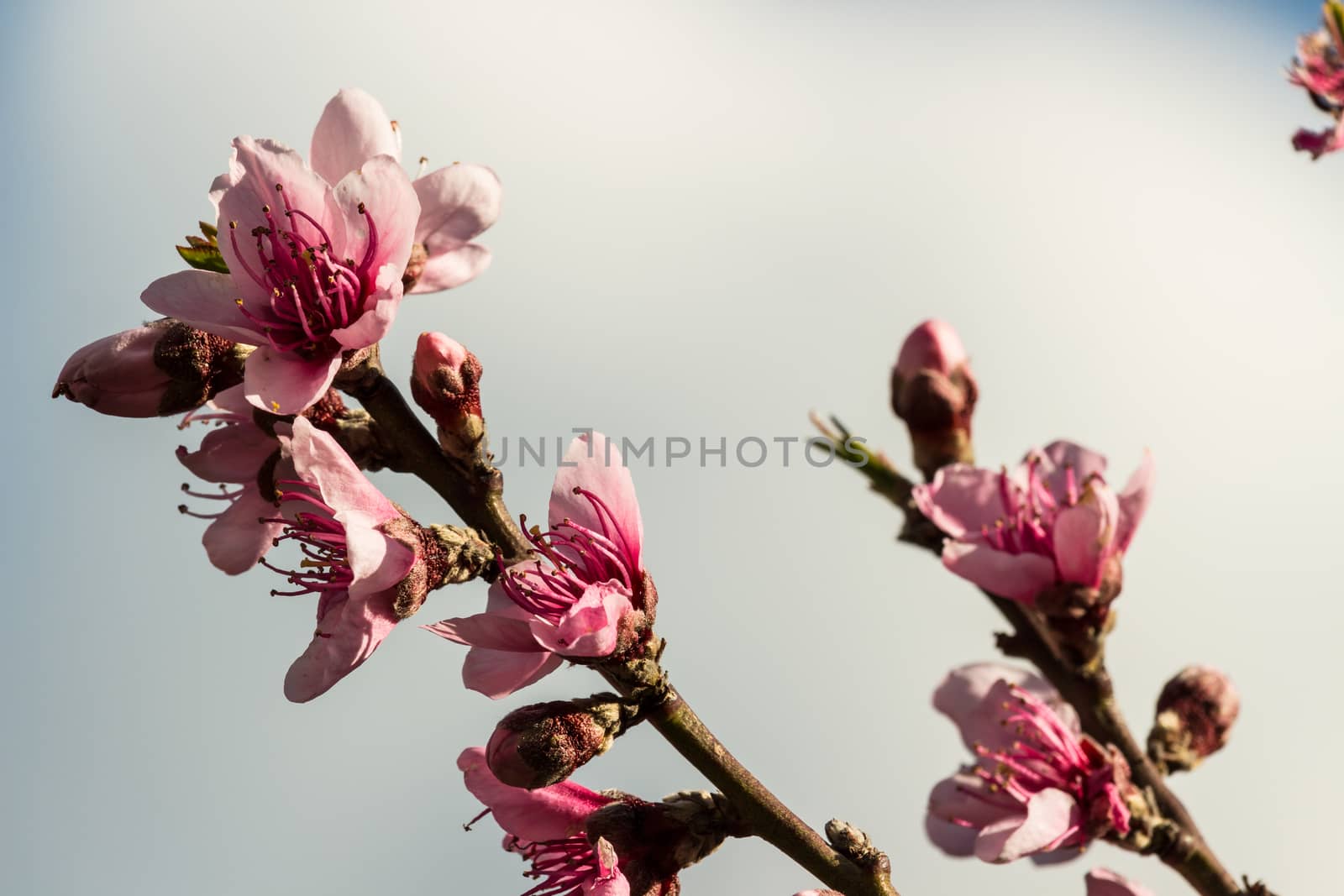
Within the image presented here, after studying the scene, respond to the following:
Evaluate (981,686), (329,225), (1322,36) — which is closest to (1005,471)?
(981,686)

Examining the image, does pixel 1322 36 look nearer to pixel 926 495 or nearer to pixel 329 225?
pixel 926 495

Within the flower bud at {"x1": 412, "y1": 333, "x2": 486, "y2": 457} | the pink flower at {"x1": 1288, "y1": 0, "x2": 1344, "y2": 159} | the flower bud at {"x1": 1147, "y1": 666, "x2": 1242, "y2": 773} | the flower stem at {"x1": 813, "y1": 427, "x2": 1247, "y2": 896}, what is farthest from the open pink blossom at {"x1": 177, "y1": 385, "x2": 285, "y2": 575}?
the pink flower at {"x1": 1288, "y1": 0, "x2": 1344, "y2": 159}

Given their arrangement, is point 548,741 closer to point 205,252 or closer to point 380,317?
point 380,317

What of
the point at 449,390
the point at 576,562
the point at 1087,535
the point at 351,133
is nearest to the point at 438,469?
the point at 449,390

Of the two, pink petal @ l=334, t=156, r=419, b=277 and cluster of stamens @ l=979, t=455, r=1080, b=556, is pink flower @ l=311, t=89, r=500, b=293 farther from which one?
cluster of stamens @ l=979, t=455, r=1080, b=556

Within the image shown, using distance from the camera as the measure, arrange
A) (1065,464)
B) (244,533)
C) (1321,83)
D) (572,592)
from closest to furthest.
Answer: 1. (572,592)
2. (244,533)
3. (1065,464)
4. (1321,83)

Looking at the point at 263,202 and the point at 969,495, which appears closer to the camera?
the point at 263,202

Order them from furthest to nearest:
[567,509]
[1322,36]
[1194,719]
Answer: [1322,36] < [1194,719] < [567,509]
